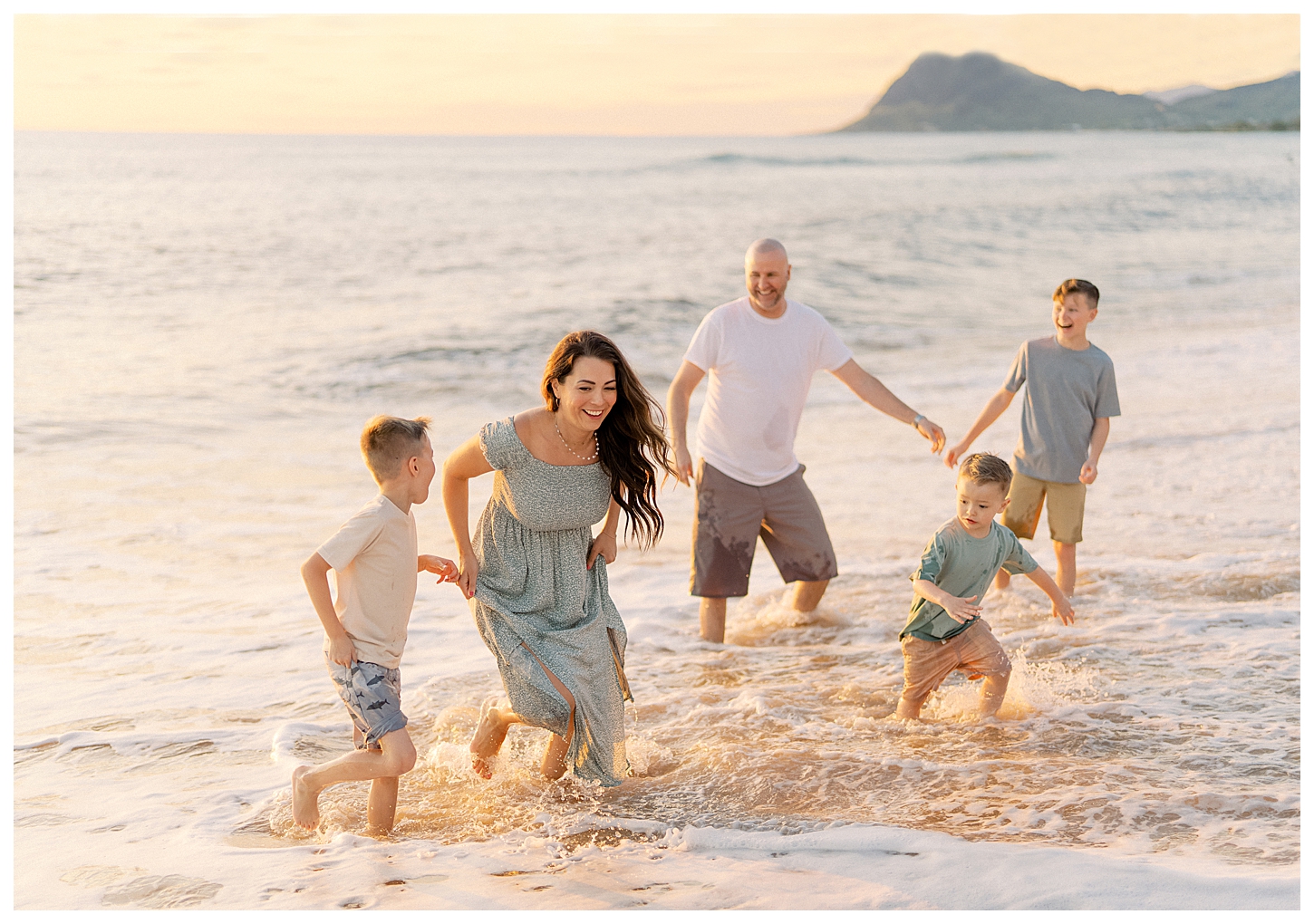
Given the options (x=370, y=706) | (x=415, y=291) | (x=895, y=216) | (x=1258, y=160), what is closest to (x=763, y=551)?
(x=370, y=706)

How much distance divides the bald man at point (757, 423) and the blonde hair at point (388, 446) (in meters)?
1.93

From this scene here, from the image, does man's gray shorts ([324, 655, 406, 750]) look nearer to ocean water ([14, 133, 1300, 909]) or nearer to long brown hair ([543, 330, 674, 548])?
ocean water ([14, 133, 1300, 909])

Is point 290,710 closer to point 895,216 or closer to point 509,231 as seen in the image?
point 509,231

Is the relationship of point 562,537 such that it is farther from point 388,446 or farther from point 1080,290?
point 1080,290

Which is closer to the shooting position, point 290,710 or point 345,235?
point 290,710

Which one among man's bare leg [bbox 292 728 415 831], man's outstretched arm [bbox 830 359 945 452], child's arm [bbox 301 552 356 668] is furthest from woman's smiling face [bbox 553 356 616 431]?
man's outstretched arm [bbox 830 359 945 452]

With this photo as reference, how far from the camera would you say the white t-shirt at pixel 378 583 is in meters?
3.55

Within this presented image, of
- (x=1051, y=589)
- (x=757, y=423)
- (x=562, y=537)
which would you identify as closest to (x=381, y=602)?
(x=562, y=537)

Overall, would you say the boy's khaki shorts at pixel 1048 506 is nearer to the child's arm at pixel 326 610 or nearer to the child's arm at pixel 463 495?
the child's arm at pixel 463 495

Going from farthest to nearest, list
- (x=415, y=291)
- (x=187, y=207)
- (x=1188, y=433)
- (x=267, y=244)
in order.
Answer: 1. (x=187, y=207)
2. (x=267, y=244)
3. (x=415, y=291)
4. (x=1188, y=433)

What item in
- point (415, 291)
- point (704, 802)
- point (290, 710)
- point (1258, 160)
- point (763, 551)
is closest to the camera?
point (704, 802)

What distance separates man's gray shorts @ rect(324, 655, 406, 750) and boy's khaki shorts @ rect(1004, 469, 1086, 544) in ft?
12.0
